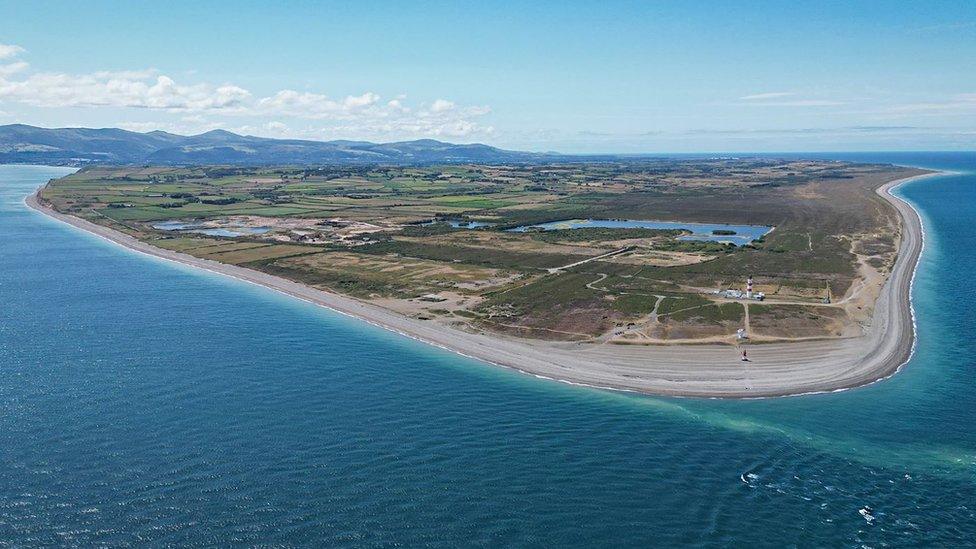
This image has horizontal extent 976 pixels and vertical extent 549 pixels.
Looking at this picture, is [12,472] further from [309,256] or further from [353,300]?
[309,256]

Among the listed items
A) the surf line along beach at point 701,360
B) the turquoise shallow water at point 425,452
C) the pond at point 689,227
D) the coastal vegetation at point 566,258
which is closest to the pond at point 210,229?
the coastal vegetation at point 566,258

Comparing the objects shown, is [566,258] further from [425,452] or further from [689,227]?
[425,452]

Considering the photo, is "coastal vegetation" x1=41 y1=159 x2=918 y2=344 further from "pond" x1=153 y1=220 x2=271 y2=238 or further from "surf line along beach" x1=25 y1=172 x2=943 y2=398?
"surf line along beach" x1=25 y1=172 x2=943 y2=398

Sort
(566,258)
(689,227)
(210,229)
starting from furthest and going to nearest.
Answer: (689,227)
(210,229)
(566,258)

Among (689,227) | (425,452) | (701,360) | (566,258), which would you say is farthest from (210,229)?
(425,452)

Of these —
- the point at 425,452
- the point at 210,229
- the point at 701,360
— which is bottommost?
the point at 425,452

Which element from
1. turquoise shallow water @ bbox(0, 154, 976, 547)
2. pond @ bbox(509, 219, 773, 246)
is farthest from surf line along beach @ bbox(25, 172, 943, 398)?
pond @ bbox(509, 219, 773, 246)

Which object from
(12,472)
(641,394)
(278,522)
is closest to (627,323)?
(641,394)
